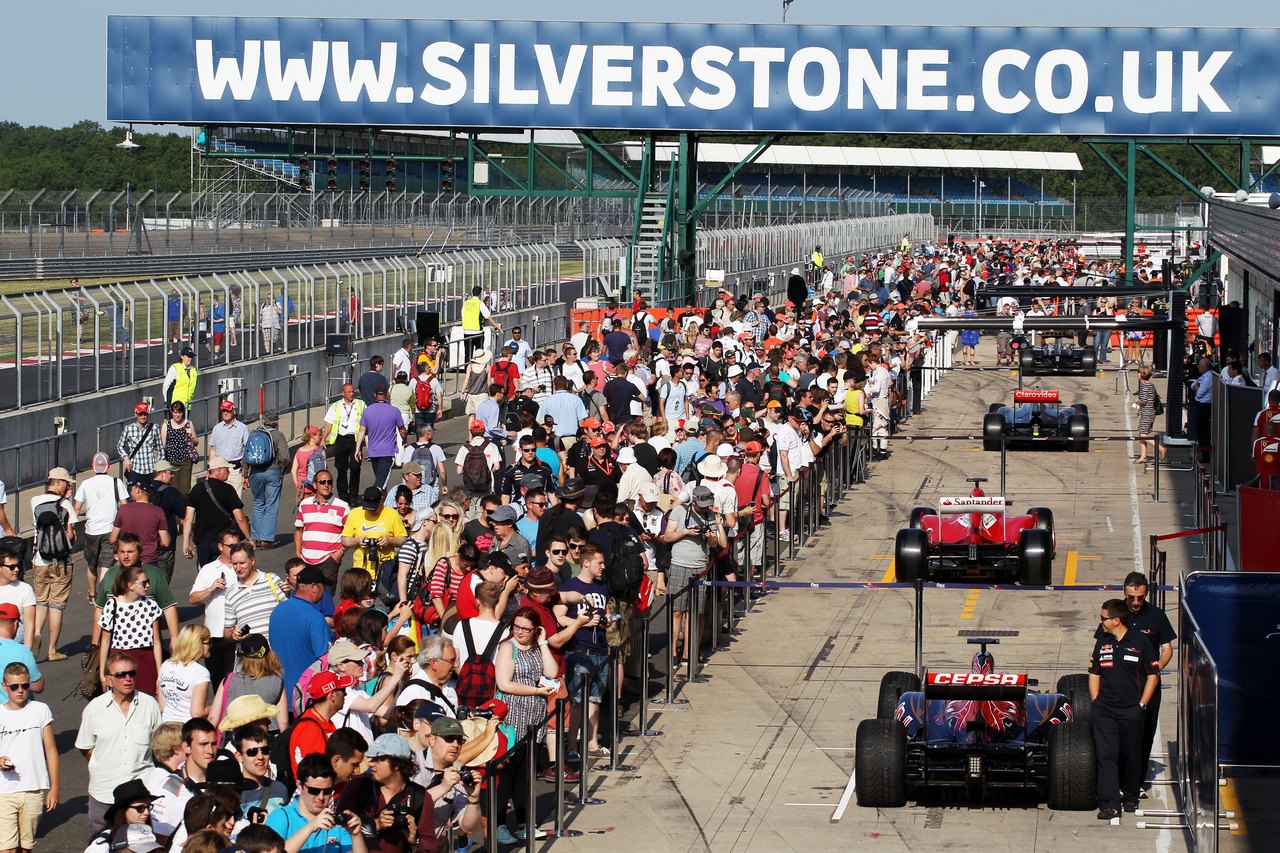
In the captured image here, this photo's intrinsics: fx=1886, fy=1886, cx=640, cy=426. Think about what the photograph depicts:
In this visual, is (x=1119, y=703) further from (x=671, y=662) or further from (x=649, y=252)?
(x=649, y=252)

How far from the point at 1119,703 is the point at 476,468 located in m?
8.95

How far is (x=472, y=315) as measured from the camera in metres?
32.9

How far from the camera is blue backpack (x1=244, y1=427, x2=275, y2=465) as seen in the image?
61.9 feet

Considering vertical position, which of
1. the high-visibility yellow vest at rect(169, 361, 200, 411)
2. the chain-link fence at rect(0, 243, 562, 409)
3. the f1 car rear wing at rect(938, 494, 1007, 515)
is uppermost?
the chain-link fence at rect(0, 243, 562, 409)

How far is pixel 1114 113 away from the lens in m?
38.2

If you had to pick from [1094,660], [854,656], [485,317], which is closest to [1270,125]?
[485,317]

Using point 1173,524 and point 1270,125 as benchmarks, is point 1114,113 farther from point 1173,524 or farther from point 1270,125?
point 1173,524

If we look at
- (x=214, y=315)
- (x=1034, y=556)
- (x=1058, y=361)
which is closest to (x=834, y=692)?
(x=1034, y=556)

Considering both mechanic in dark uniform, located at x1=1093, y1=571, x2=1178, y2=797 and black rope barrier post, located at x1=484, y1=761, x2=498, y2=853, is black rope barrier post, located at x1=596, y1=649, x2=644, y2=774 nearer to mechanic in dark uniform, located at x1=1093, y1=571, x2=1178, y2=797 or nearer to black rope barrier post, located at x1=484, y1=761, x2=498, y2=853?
black rope barrier post, located at x1=484, y1=761, x2=498, y2=853

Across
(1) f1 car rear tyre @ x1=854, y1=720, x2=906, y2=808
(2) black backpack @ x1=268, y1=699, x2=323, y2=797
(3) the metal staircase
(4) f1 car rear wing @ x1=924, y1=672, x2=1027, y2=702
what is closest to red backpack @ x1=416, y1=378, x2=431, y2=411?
(1) f1 car rear tyre @ x1=854, y1=720, x2=906, y2=808

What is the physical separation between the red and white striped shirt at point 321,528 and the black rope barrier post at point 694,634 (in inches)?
114

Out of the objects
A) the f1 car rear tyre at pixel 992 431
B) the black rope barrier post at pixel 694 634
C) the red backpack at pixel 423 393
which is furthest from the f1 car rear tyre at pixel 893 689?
the f1 car rear tyre at pixel 992 431

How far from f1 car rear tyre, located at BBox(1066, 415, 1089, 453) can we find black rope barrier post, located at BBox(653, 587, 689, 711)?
44.1 ft

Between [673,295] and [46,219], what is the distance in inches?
1101
